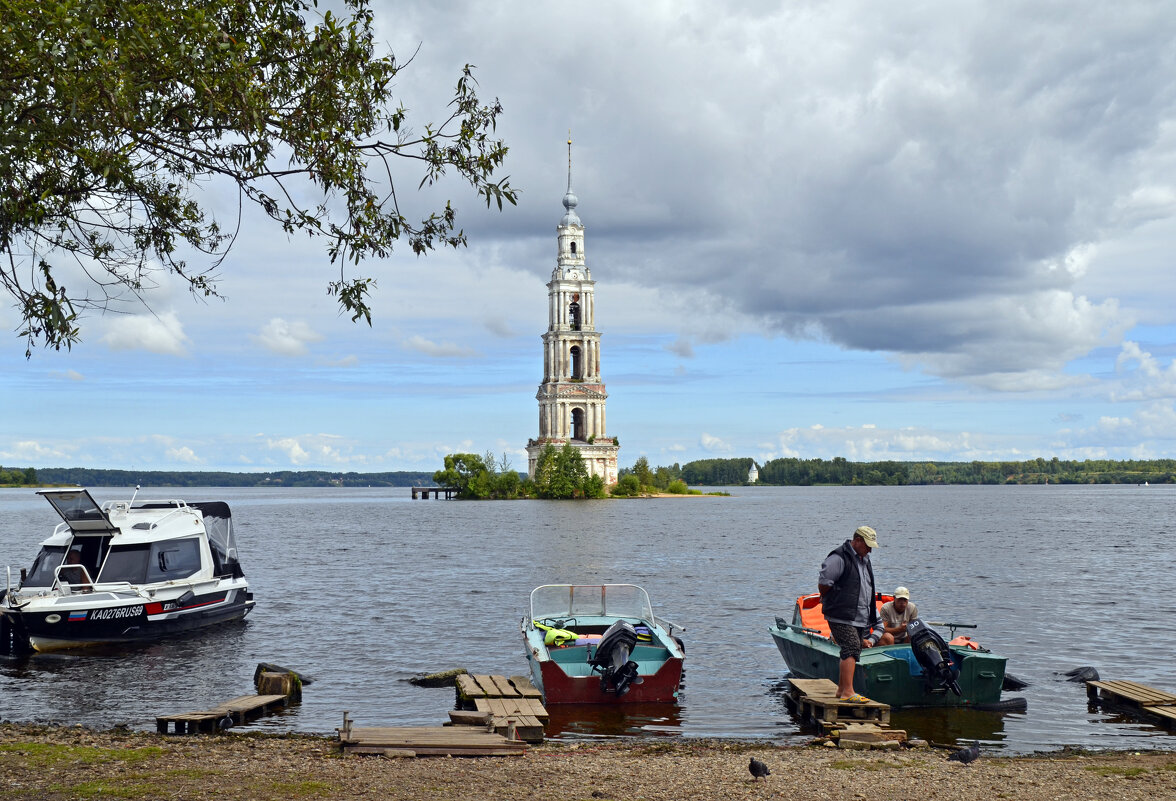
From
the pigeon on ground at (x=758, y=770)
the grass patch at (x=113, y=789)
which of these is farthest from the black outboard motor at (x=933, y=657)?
the grass patch at (x=113, y=789)

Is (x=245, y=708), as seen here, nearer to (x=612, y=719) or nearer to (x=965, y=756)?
(x=612, y=719)

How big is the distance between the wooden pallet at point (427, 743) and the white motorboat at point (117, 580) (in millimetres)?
13575

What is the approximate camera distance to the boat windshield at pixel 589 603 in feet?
76.6

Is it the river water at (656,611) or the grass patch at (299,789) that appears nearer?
the grass patch at (299,789)

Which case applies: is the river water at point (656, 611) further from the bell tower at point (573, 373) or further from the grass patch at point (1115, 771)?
the bell tower at point (573, 373)

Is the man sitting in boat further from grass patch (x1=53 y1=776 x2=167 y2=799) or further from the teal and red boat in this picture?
grass patch (x1=53 y1=776 x2=167 y2=799)

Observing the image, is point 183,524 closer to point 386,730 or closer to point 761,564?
point 386,730

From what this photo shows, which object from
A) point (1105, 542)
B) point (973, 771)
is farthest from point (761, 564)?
point (973, 771)

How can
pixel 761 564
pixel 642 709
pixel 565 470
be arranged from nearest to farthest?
pixel 642 709, pixel 761 564, pixel 565 470

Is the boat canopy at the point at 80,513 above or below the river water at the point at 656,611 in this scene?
above

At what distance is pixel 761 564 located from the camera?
184 feet

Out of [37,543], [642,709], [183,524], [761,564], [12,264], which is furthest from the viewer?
[37,543]

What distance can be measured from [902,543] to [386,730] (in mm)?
63436

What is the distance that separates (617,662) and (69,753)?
9167 millimetres
